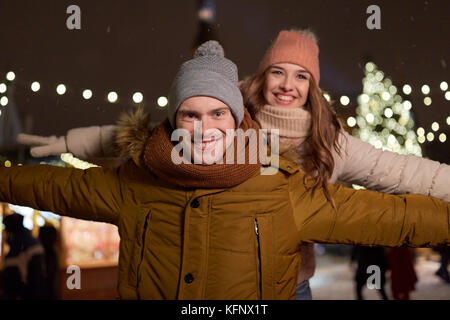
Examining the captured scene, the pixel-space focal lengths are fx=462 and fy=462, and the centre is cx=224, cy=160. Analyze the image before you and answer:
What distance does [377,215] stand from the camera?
1.87 m

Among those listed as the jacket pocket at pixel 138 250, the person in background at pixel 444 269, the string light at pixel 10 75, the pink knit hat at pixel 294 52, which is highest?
the string light at pixel 10 75

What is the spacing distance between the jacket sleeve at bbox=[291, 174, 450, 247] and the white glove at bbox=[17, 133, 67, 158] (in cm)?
143

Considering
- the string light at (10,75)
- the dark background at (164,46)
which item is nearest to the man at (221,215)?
the dark background at (164,46)

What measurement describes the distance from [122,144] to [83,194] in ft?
0.94

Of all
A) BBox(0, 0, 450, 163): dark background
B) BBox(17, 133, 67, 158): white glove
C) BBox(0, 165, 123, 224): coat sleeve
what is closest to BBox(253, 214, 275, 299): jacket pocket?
BBox(0, 165, 123, 224): coat sleeve

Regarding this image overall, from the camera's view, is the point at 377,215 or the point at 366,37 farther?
the point at 366,37

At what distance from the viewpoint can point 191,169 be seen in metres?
1.78

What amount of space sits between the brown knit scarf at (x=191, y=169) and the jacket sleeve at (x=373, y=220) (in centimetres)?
25

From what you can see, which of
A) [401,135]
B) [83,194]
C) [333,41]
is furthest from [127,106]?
[401,135]

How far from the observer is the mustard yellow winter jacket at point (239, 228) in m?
1.79

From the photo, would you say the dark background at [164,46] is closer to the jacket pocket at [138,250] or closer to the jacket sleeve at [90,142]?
the jacket sleeve at [90,142]
